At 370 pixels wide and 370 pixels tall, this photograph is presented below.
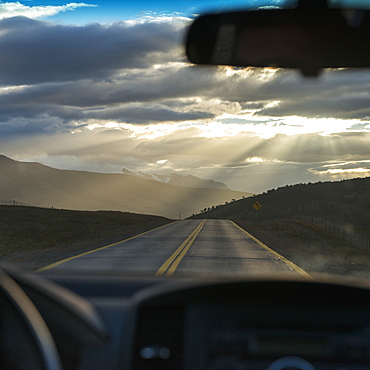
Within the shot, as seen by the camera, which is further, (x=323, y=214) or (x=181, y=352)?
(x=323, y=214)

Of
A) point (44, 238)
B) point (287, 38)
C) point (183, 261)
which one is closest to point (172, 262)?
point (183, 261)

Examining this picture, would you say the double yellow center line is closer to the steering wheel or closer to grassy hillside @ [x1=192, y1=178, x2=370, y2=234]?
the steering wheel

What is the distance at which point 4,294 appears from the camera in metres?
2.06

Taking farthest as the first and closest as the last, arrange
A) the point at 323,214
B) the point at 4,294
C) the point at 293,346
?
the point at 323,214
the point at 293,346
the point at 4,294

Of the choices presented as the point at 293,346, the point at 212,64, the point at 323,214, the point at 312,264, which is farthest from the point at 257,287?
the point at 323,214

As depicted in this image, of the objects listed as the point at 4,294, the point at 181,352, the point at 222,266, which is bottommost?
the point at 181,352

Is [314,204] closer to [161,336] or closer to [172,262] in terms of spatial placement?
[172,262]

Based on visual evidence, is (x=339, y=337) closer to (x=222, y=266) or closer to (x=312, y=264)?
(x=222, y=266)

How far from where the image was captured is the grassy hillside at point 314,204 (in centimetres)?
10594

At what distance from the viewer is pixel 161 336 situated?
10.6 ft

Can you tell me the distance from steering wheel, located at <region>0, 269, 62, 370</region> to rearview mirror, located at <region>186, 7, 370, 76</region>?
6.39ft

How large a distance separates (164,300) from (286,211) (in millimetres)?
115656

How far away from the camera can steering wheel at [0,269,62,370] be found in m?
1.88

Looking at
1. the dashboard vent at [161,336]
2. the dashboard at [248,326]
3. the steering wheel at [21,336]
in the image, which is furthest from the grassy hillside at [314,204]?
the steering wheel at [21,336]
